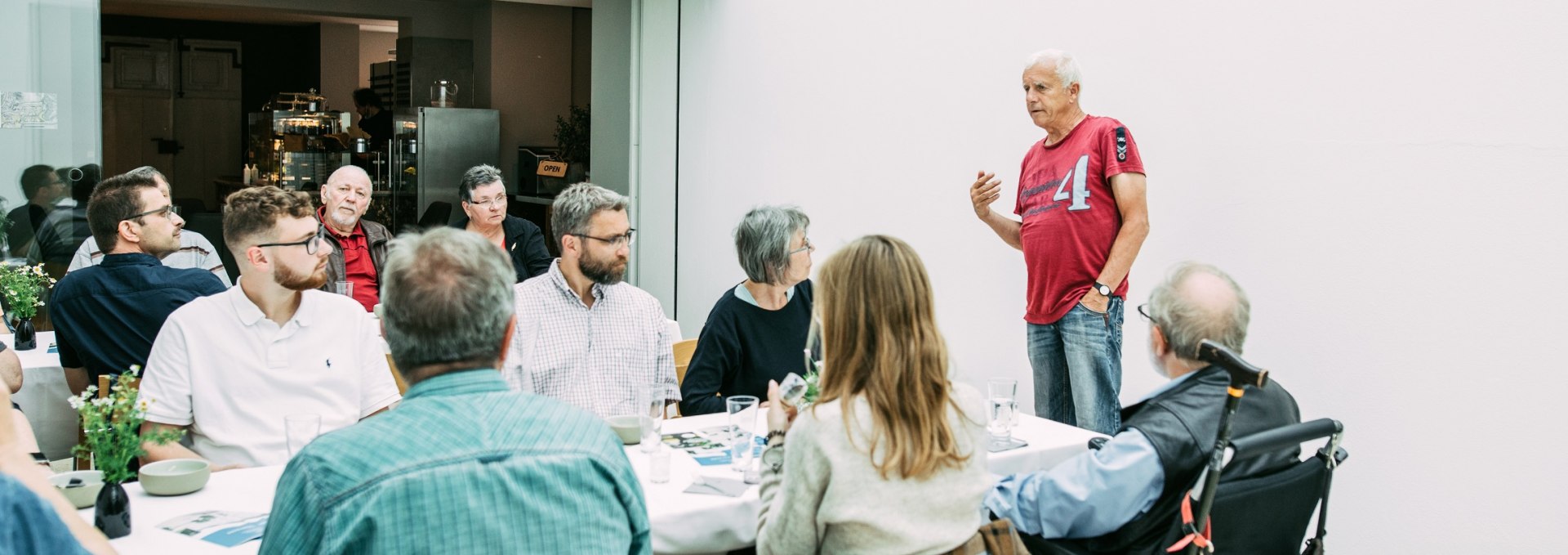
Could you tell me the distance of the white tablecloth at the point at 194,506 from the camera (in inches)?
84.3

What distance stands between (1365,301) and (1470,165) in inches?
20.6

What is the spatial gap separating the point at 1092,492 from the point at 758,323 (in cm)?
159

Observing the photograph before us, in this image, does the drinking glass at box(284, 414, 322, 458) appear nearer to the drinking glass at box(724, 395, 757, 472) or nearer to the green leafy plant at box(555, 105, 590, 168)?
the drinking glass at box(724, 395, 757, 472)

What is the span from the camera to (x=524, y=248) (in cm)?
612

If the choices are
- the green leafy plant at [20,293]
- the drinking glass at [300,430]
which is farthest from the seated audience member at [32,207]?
the drinking glass at [300,430]

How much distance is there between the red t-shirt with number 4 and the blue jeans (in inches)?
2.5

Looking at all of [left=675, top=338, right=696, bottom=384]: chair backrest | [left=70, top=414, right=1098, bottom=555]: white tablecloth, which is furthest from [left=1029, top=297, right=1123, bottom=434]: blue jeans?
[left=70, top=414, right=1098, bottom=555]: white tablecloth

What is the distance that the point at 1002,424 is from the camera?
123 inches

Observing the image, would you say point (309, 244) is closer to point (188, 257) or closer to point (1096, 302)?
point (1096, 302)

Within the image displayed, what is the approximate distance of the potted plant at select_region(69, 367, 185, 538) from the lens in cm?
219

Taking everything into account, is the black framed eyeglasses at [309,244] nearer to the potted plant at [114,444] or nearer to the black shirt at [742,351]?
the potted plant at [114,444]

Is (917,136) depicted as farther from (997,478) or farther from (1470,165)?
(997,478)

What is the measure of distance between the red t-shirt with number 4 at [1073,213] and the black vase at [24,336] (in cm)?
387

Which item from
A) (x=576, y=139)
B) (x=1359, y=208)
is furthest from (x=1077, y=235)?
(x=576, y=139)
